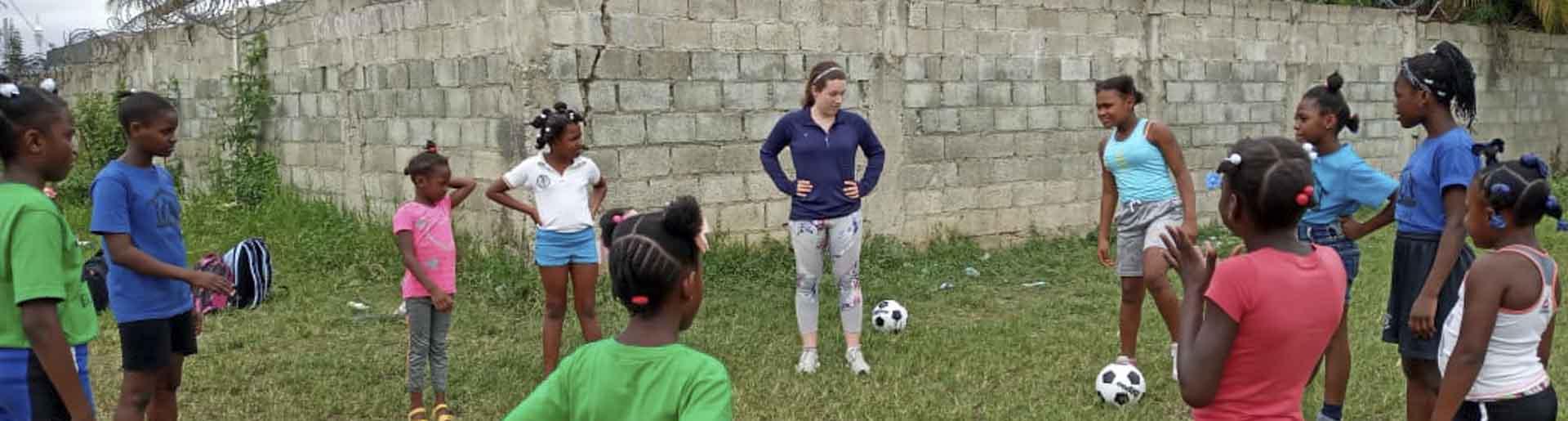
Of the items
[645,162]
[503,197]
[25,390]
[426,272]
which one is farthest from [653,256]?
[645,162]

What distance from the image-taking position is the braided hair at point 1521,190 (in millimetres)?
2930

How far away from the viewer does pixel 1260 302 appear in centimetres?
249

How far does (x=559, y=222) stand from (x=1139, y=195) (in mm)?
2631

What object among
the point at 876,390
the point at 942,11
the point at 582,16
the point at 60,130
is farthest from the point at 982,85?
the point at 60,130

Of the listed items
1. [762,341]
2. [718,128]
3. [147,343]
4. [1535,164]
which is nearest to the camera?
[1535,164]

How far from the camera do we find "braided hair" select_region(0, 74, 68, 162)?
9.32ft

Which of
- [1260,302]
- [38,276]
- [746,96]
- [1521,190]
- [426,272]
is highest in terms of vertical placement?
[746,96]

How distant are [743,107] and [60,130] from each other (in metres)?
5.64

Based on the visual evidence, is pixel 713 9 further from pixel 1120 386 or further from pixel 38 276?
pixel 38 276

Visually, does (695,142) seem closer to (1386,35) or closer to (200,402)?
(200,402)

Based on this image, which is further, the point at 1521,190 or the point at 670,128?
the point at 670,128

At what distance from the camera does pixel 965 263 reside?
9266 mm

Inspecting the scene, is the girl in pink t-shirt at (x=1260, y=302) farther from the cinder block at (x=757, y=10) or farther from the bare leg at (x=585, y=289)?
the cinder block at (x=757, y=10)

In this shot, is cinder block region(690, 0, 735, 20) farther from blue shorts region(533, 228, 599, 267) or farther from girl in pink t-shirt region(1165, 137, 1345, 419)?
girl in pink t-shirt region(1165, 137, 1345, 419)
